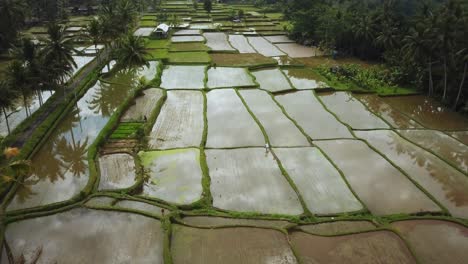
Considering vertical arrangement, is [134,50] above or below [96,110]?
above

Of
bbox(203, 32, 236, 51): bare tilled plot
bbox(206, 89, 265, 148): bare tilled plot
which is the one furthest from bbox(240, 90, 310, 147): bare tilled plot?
bbox(203, 32, 236, 51): bare tilled plot

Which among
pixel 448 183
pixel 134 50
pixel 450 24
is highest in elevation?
pixel 450 24

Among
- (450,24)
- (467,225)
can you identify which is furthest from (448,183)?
(450,24)

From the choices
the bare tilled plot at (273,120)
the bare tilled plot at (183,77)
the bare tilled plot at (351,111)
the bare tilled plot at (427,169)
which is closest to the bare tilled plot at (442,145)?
the bare tilled plot at (427,169)

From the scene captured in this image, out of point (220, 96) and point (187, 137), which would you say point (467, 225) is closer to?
point (187, 137)

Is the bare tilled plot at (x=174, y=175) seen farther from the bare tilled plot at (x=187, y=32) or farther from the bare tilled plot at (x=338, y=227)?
the bare tilled plot at (x=187, y=32)

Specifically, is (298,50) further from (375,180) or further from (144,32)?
(375,180)

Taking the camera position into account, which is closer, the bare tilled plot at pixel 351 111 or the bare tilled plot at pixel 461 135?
the bare tilled plot at pixel 461 135
